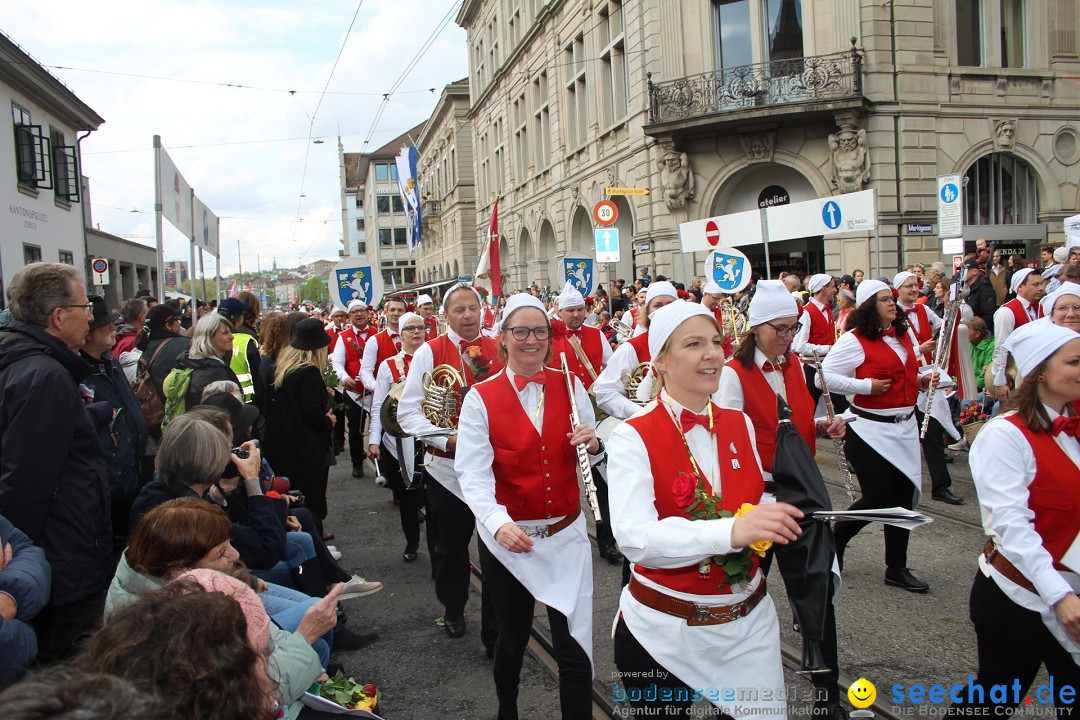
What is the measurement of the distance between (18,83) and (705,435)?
23960mm

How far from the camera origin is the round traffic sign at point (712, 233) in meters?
14.3

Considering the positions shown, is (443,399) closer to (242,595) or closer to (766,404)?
(766,404)

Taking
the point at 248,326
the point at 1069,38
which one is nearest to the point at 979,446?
the point at 248,326

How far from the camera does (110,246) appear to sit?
31.8 meters

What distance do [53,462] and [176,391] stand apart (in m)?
1.93

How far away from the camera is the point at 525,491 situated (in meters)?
3.71

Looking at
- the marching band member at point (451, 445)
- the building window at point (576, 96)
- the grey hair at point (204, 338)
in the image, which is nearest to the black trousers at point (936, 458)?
the marching band member at point (451, 445)

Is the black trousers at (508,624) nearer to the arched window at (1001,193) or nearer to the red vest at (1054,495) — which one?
the red vest at (1054,495)

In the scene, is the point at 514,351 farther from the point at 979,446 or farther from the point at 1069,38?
the point at 1069,38

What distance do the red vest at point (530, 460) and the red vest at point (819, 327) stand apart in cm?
640

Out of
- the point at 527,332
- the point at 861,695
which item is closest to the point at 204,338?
the point at 527,332

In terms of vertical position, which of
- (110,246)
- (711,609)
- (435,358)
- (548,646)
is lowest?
(548,646)

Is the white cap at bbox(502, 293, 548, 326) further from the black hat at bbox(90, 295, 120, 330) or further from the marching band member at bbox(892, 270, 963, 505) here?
the marching band member at bbox(892, 270, 963, 505)

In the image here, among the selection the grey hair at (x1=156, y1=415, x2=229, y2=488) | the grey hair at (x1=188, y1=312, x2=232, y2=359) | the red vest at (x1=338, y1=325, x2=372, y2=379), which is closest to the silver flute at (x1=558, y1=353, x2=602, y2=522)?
the grey hair at (x1=156, y1=415, x2=229, y2=488)
